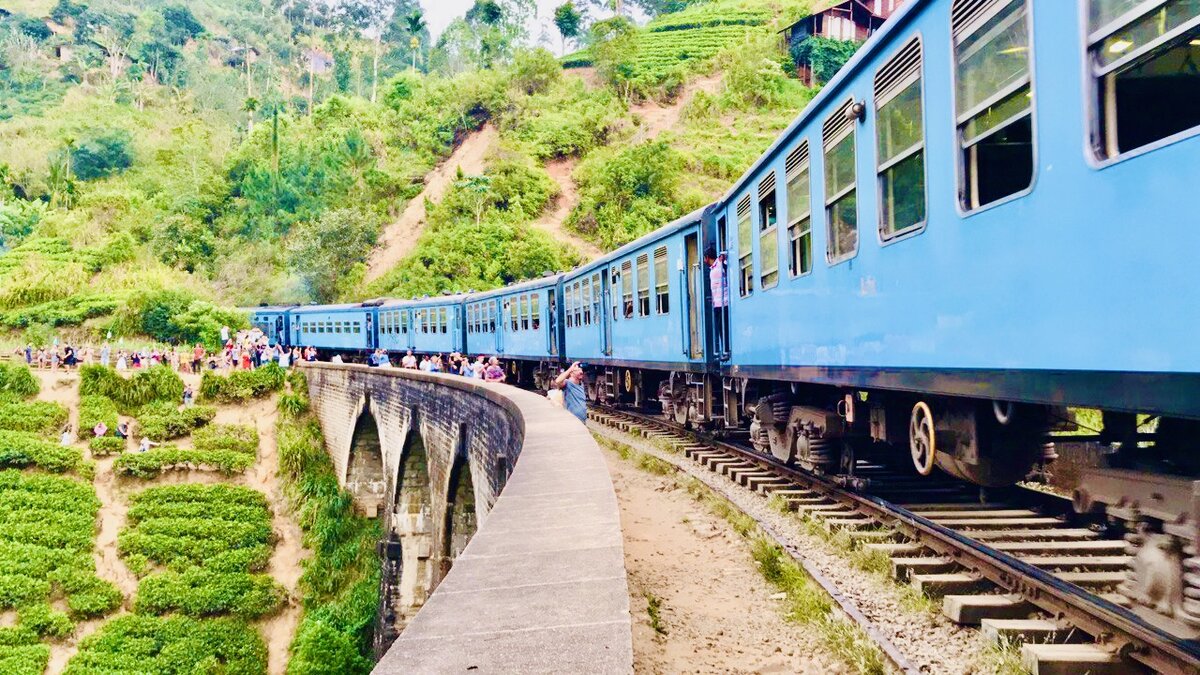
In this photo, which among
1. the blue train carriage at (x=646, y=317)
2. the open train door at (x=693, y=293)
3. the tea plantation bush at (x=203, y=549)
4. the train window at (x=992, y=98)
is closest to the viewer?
the train window at (x=992, y=98)

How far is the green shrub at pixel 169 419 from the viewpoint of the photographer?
2980 centimetres

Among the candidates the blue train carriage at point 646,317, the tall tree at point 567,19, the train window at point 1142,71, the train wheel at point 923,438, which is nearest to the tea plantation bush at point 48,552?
the blue train carriage at point 646,317

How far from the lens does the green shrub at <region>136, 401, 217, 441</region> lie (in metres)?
29.8

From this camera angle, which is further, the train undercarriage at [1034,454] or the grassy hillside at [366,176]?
the grassy hillside at [366,176]

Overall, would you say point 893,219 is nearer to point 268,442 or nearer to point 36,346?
point 268,442

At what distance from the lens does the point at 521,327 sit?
20969 millimetres

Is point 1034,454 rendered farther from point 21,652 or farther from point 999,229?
point 21,652

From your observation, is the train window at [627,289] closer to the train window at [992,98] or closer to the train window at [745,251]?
the train window at [745,251]

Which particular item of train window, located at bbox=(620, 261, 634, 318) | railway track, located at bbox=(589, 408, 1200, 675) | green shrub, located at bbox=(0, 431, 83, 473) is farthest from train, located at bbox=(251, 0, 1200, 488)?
green shrub, located at bbox=(0, 431, 83, 473)

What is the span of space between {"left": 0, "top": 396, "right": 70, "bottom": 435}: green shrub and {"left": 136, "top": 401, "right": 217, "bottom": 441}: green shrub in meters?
2.32

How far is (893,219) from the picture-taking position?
5090 mm

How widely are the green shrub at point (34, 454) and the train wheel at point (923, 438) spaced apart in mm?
28182

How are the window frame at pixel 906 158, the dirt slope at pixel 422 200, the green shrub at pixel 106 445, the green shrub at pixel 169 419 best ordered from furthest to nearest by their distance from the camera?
1. the dirt slope at pixel 422 200
2. the green shrub at pixel 169 419
3. the green shrub at pixel 106 445
4. the window frame at pixel 906 158

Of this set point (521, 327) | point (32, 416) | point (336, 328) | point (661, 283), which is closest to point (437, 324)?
point (521, 327)
